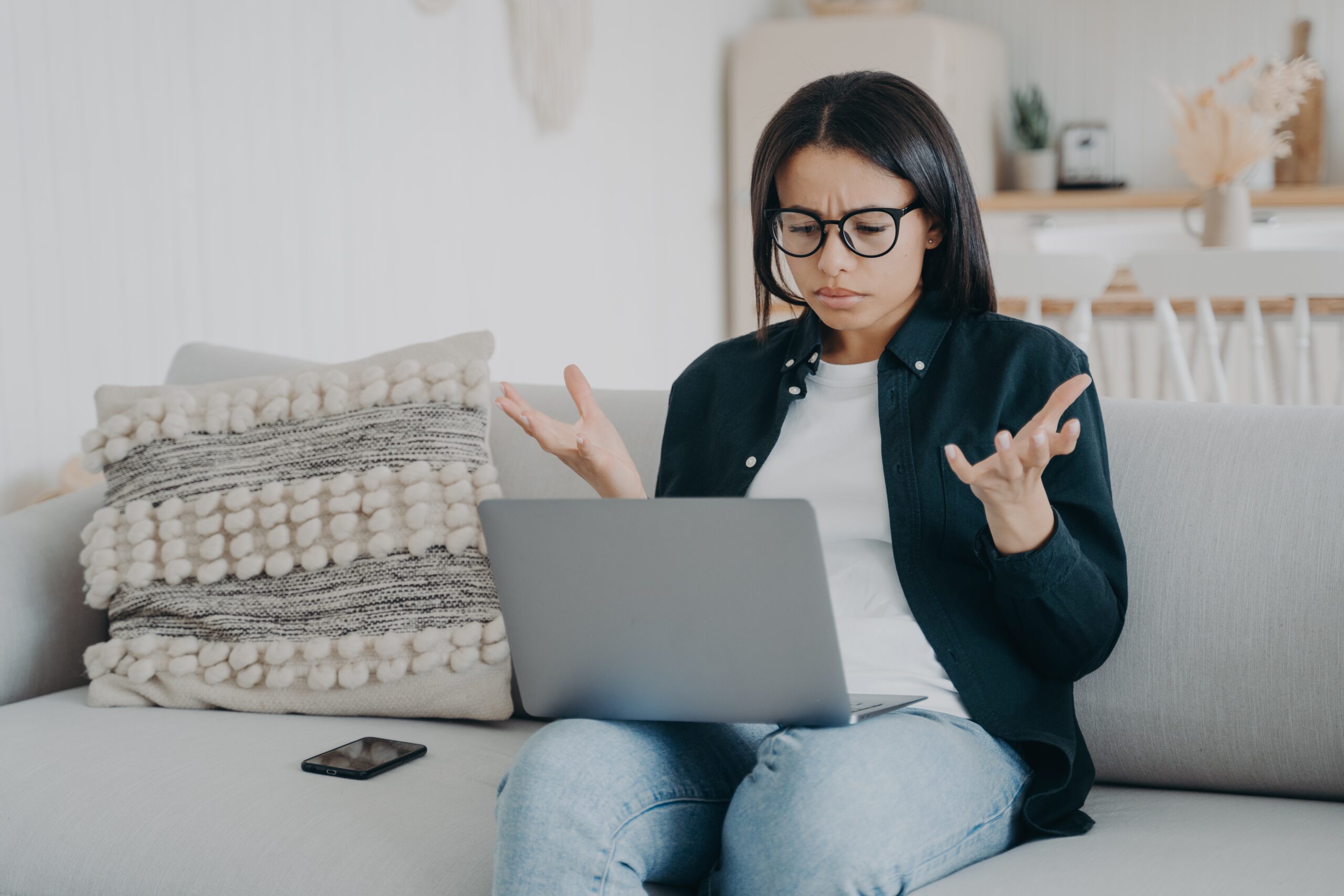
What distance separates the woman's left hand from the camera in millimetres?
961

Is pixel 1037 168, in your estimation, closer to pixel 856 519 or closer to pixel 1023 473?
pixel 856 519

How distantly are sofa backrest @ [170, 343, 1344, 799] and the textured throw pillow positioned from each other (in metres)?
0.67

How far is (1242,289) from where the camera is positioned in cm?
224

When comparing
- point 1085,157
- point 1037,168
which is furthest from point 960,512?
point 1085,157

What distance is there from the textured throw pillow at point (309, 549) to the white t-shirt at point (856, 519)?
0.39 meters

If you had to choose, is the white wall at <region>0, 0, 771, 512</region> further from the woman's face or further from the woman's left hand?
the woman's left hand

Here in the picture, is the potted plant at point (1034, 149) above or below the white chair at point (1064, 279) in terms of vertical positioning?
above

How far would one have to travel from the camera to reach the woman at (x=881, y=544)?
3.15ft

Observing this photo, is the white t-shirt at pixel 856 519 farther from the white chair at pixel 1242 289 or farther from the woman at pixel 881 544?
the white chair at pixel 1242 289

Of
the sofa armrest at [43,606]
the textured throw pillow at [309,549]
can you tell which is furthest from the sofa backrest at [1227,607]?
the sofa armrest at [43,606]

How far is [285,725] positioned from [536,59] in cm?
242

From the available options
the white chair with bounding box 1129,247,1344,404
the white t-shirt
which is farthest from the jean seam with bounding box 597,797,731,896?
the white chair with bounding box 1129,247,1344,404

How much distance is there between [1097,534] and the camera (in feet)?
3.75

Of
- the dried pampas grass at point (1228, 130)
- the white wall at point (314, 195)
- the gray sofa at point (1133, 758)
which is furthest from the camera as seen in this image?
the dried pampas grass at point (1228, 130)
